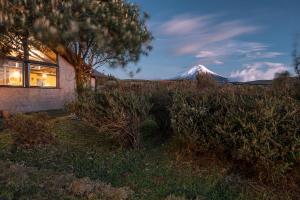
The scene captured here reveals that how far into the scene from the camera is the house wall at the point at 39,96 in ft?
53.9

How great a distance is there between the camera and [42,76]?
18.8 meters

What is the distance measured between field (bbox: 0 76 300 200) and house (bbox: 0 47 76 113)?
703 centimetres

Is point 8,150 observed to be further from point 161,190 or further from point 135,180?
point 161,190

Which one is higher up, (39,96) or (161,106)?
(161,106)

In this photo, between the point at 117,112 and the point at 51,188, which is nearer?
the point at 51,188

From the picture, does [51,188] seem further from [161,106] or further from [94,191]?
[161,106]

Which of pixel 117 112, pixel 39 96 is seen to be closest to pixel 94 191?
pixel 117 112

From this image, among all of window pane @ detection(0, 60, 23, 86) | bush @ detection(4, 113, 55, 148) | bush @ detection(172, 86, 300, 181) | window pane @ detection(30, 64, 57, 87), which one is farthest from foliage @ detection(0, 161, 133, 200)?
window pane @ detection(30, 64, 57, 87)

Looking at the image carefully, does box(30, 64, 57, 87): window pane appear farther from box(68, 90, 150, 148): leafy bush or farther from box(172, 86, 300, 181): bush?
box(172, 86, 300, 181): bush

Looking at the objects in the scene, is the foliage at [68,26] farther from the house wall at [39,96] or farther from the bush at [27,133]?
the house wall at [39,96]

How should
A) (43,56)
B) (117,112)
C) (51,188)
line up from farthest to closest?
1. (43,56)
2. (117,112)
3. (51,188)

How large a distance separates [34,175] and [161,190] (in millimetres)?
2062

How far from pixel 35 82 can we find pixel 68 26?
1290cm

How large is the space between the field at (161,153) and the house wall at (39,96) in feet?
22.8
